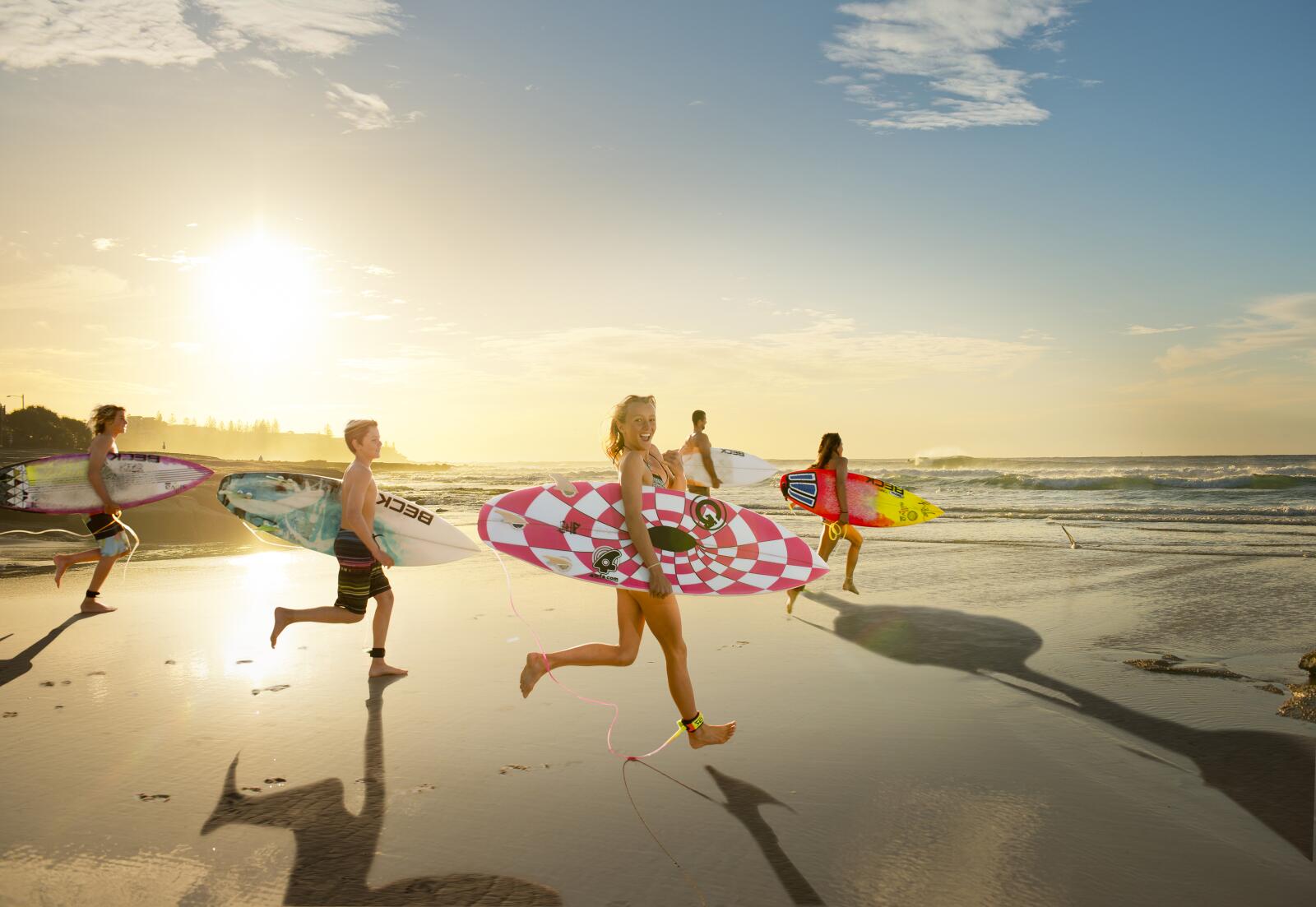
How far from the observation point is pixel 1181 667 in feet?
18.5

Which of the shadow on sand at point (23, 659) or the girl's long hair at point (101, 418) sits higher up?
the girl's long hair at point (101, 418)

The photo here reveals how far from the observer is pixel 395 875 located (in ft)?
9.34

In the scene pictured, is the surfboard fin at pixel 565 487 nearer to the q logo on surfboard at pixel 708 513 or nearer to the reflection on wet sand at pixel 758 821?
the q logo on surfboard at pixel 708 513

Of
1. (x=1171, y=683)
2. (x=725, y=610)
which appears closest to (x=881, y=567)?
(x=725, y=610)

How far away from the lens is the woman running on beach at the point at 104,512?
7699 millimetres

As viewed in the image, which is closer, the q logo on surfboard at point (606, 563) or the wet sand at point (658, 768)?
the wet sand at point (658, 768)

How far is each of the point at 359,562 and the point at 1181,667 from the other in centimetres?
578

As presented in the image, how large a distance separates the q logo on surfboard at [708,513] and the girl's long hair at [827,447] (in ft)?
15.7

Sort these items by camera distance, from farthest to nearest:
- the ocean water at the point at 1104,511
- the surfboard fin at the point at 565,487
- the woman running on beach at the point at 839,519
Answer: the ocean water at the point at 1104,511 < the woman running on beach at the point at 839,519 < the surfboard fin at the point at 565,487

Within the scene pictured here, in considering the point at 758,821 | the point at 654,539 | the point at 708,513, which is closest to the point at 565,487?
the point at 654,539

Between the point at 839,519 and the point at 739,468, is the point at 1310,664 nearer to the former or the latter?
the point at 839,519

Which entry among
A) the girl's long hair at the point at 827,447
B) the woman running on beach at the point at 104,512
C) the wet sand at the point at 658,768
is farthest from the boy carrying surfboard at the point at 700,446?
the woman running on beach at the point at 104,512

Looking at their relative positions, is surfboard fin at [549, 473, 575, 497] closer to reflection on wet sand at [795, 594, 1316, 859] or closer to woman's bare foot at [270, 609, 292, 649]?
woman's bare foot at [270, 609, 292, 649]

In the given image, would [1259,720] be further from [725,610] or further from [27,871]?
[27,871]
